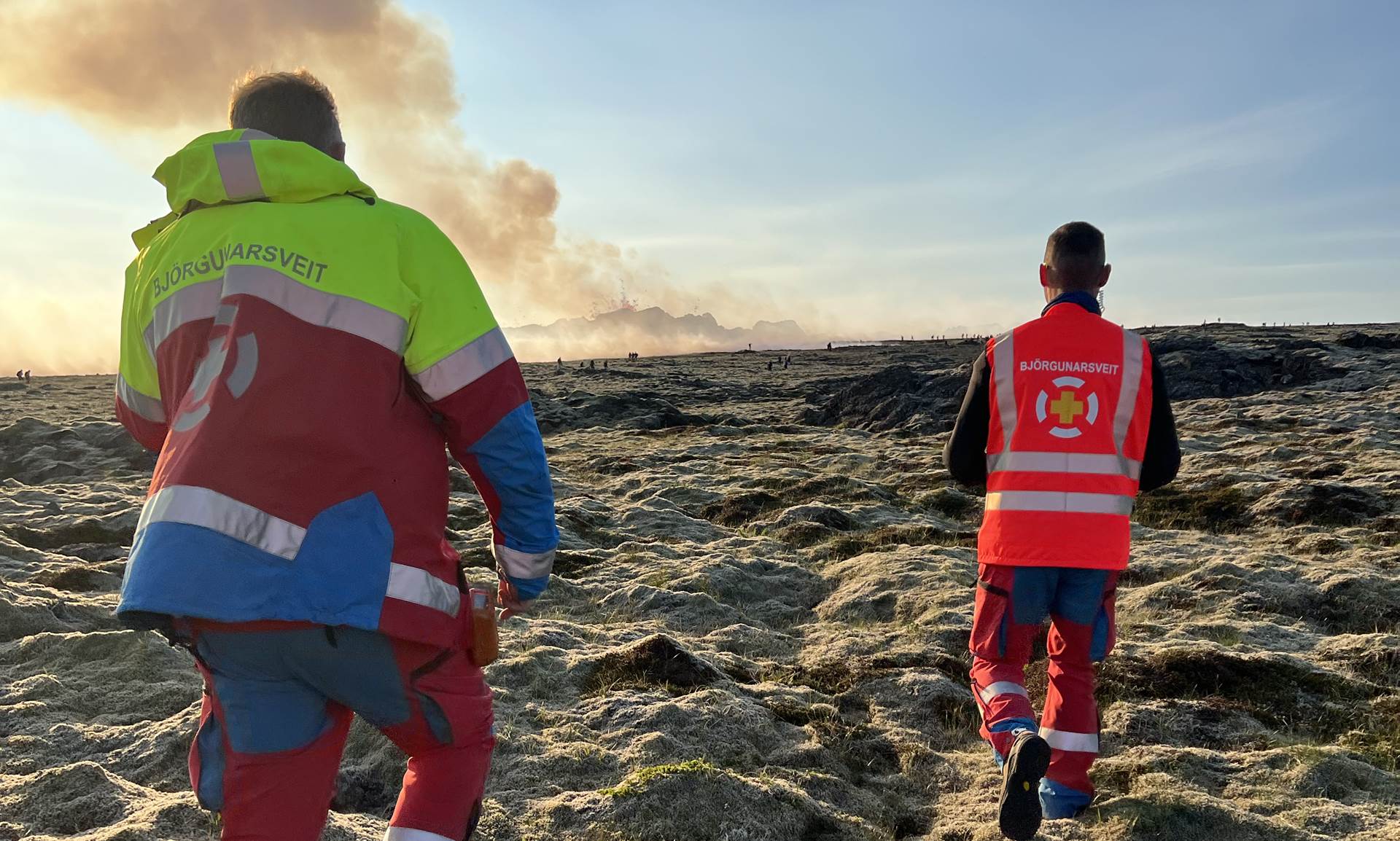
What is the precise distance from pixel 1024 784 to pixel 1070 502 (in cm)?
136

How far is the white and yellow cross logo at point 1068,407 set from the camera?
4406mm

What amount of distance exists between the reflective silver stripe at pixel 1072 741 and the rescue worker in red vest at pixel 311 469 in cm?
312

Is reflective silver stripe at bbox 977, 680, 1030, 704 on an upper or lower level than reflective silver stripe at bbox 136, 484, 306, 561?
lower

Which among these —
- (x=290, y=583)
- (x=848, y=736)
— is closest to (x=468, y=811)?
(x=290, y=583)

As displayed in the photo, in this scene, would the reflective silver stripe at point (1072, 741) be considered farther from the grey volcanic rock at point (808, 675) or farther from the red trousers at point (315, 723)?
the red trousers at point (315, 723)

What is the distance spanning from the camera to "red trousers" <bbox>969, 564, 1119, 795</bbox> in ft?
14.5

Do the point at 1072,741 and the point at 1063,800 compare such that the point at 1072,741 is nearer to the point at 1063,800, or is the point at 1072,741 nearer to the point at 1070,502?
the point at 1063,800

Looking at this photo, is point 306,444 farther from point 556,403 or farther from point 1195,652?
point 556,403

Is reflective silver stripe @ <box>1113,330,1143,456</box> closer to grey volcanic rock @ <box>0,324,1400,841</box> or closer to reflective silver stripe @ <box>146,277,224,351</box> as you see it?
grey volcanic rock @ <box>0,324,1400,841</box>

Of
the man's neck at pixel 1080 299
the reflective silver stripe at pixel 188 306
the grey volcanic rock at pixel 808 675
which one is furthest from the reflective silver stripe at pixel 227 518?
the man's neck at pixel 1080 299

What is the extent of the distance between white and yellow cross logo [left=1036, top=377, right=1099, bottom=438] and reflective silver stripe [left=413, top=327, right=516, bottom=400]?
2.98 metres

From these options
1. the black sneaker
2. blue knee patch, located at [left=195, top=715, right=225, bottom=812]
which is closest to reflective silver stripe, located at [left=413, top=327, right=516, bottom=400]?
blue knee patch, located at [left=195, top=715, right=225, bottom=812]

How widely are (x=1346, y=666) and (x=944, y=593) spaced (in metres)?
3.49

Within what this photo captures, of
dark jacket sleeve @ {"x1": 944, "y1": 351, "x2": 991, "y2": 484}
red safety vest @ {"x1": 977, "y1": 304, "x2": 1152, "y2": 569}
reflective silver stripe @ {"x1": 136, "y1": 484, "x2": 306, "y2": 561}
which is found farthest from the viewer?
dark jacket sleeve @ {"x1": 944, "y1": 351, "x2": 991, "y2": 484}
